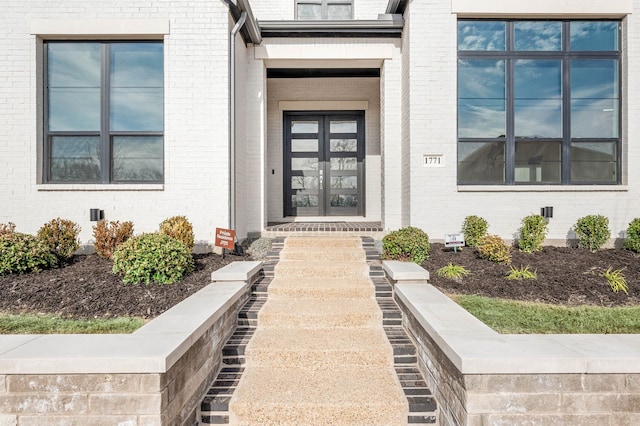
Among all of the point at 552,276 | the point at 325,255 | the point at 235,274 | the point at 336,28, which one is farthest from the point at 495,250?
the point at 336,28

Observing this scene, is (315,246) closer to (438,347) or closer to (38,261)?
(438,347)

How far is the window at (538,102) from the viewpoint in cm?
677

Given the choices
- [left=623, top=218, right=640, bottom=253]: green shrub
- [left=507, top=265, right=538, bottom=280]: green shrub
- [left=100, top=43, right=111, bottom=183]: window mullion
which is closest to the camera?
[left=507, top=265, right=538, bottom=280]: green shrub

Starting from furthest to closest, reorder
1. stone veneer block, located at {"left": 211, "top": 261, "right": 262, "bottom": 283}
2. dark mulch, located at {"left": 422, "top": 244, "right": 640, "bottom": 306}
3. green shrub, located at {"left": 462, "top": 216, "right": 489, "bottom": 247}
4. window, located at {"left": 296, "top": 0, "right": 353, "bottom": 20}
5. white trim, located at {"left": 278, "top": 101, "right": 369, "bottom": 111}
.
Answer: white trim, located at {"left": 278, "top": 101, "right": 369, "bottom": 111}, window, located at {"left": 296, "top": 0, "right": 353, "bottom": 20}, green shrub, located at {"left": 462, "top": 216, "right": 489, "bottom": 247}, dark mulch, located at {"left": 422, "top": 244, "right": 640, "bottom": 306}, stone veneer block, located at {"left": 211, "top": 261, "right": 262, "bottom": 283}

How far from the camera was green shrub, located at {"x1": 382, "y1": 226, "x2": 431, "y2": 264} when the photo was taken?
534 centimetres

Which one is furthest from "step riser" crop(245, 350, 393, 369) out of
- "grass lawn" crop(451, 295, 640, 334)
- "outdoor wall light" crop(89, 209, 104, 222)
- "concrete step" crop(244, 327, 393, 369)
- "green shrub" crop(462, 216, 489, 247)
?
"outdoor wall light" crop(89, 209, 104, 222)

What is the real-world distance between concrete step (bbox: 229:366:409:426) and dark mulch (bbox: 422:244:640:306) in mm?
2186

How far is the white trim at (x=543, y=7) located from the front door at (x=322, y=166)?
340 centimetres

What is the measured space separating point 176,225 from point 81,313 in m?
1.94

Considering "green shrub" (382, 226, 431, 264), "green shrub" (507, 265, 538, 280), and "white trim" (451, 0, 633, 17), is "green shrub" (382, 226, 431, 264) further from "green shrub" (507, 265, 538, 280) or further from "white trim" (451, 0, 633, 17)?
"white trim" (451, 0, 633, 17)

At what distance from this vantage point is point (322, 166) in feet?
29.9

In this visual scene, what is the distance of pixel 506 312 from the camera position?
3930 millimetres

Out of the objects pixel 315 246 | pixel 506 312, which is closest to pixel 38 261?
pixel 315 246

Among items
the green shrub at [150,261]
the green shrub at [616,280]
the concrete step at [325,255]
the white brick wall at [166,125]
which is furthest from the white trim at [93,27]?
the green shrub at [616,280]
